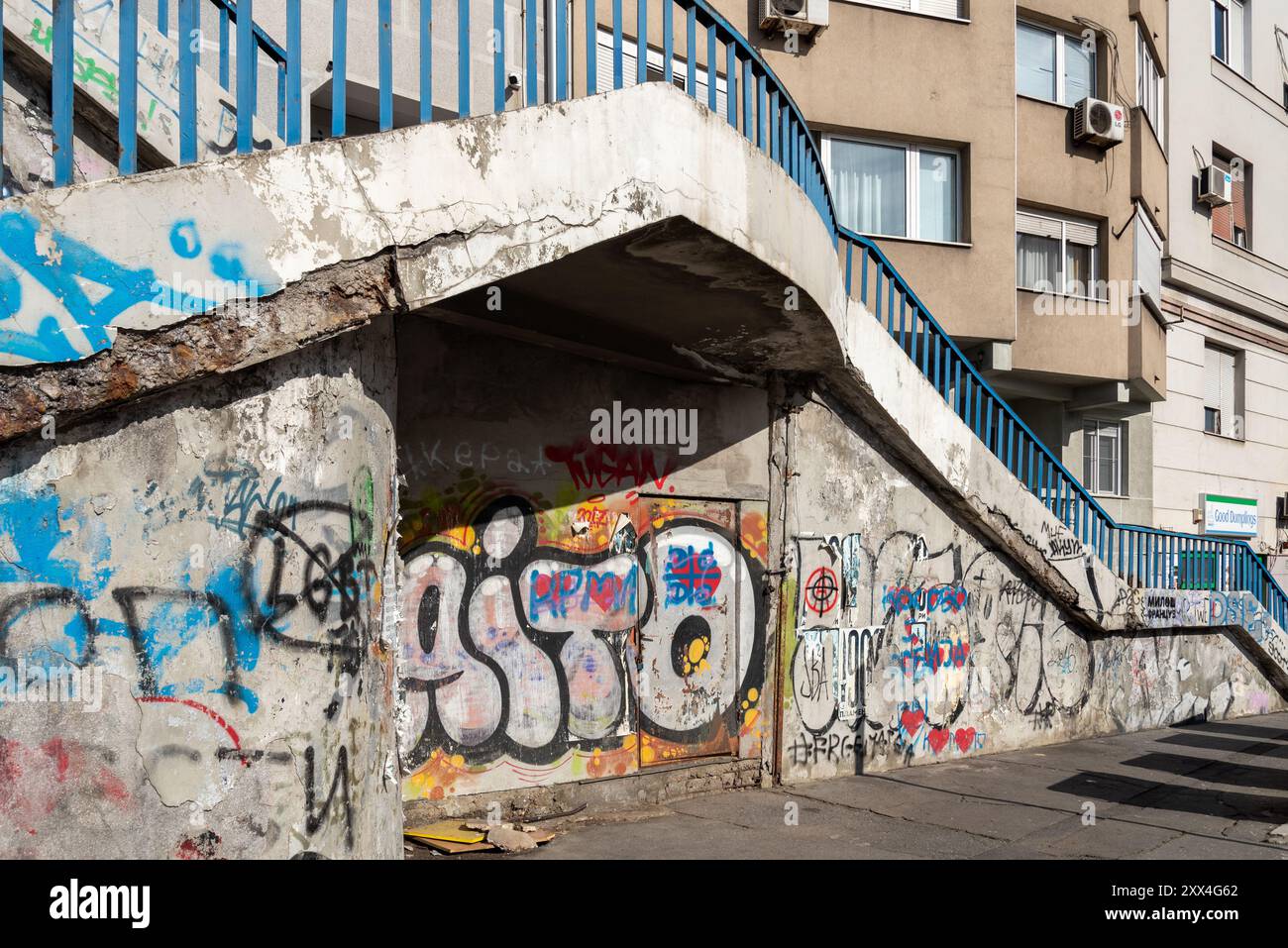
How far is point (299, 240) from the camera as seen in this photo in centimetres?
398

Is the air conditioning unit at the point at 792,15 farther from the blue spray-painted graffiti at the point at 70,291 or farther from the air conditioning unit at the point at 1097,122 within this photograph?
the blue spray-painted graffiti at the point at 70,291

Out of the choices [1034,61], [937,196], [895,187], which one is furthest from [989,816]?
[1034,61]

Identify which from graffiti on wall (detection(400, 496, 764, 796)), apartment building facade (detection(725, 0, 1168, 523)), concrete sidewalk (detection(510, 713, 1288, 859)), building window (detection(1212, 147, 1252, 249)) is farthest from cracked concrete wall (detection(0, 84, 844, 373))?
building window (detection(1212, 147, 1252, 249))

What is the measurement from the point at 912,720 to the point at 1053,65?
10810 mm

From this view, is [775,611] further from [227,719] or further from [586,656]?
[227,719]

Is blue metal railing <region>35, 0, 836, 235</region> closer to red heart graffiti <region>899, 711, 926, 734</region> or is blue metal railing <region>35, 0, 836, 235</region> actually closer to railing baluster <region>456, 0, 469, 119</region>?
railing baluster <region>456, 0, 469, 119</region>

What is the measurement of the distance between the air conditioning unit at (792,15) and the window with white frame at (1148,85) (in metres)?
6.39

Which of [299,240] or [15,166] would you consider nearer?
[299,240]

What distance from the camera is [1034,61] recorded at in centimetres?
1566

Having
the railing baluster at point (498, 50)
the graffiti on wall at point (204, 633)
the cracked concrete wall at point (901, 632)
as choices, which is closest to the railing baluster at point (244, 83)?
the railing baluster at point (498, 50)

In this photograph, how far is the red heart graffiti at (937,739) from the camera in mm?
9641
